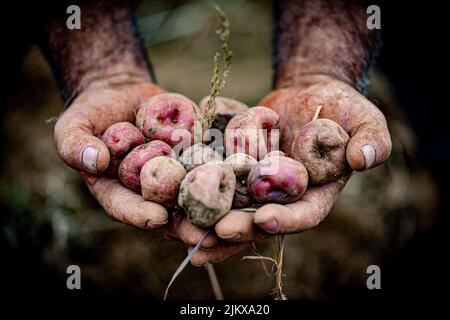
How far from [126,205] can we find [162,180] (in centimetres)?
18

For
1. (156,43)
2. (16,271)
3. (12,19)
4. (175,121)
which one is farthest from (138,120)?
(156,43)

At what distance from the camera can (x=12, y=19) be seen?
304 centimetres

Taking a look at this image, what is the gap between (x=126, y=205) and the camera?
180cm

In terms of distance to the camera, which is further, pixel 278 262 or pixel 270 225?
pixel 278 262

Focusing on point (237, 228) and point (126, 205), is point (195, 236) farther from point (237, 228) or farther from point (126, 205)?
point (126, 205)

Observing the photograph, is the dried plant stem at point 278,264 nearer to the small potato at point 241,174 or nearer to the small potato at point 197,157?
the small potato at point 241,174

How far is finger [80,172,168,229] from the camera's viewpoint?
5.65ft

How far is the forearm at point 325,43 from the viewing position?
8.73 ft

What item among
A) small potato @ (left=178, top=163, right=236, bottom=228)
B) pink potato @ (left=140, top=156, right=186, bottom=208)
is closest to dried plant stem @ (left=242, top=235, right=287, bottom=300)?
small potato @ (left=178, top=163, right=236, bottom=228)

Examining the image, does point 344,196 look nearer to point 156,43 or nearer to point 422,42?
point 422,42

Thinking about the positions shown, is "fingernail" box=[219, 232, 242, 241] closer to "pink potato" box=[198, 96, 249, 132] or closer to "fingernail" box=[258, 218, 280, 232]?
"fingernail" box=[258, 218, 280, 232]

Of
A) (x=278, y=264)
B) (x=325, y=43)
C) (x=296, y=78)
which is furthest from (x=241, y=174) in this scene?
(x=325, y=43)

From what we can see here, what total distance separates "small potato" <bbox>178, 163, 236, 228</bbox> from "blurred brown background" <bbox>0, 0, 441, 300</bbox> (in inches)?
51.5

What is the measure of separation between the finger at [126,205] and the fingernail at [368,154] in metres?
0.81
